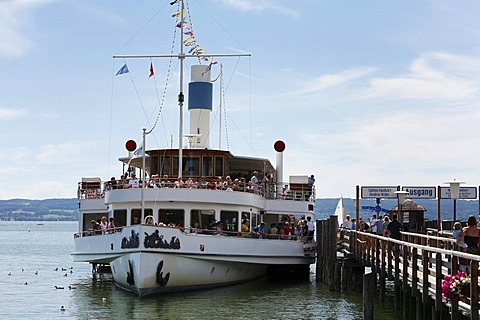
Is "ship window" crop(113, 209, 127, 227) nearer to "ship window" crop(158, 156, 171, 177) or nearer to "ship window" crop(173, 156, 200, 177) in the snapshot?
"ship window" crop(158, 156, 171, 177)

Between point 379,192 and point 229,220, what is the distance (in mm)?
9474

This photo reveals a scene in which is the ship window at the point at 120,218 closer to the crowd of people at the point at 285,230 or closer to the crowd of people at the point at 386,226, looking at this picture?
the crowd of people at the point at 285,230

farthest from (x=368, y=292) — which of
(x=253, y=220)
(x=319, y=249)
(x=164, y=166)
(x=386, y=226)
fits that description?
(x=164, y=166)

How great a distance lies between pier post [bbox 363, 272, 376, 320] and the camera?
17781 millimetres

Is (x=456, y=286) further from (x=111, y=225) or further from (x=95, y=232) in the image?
(x=95, y=232)

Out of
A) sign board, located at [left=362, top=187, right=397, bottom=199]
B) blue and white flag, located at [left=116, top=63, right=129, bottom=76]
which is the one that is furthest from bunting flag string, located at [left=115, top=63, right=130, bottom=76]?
sign board, located at [left=362, top=187, right=397, bottom=199]

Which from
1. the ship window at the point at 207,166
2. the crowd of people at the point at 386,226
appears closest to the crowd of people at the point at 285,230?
the crowd of people at the point at 386,226

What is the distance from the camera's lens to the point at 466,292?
12.9 m

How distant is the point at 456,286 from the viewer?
12945mm

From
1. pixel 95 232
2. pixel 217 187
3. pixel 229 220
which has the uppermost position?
pixel 217 187

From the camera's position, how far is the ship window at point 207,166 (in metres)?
28.4

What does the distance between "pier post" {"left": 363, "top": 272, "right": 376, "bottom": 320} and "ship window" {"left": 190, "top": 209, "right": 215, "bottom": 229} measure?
27.8 feet

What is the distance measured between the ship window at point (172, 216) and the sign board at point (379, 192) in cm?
1042

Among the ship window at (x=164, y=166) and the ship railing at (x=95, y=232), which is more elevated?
the ship window at (x=164, y=166)
